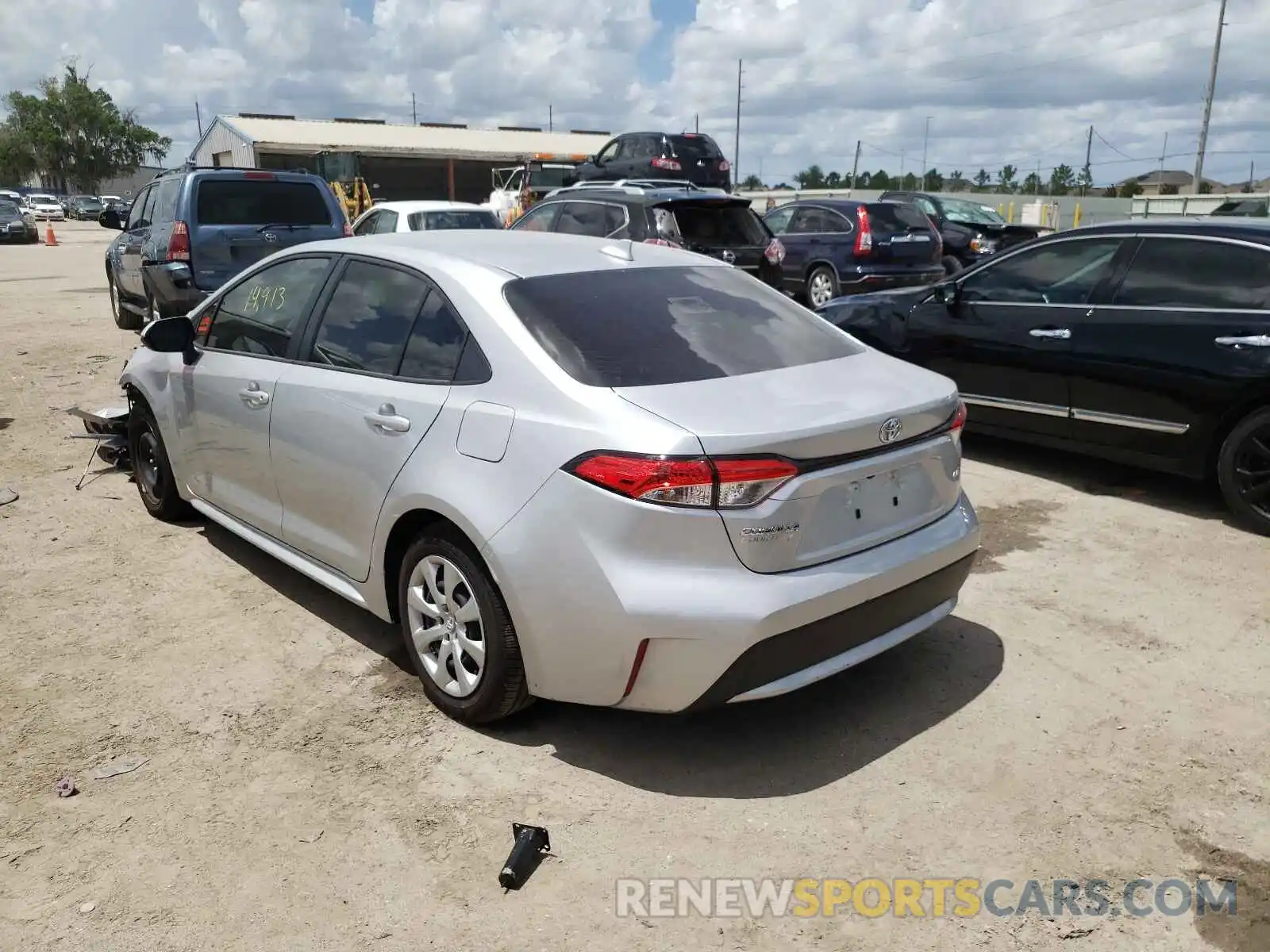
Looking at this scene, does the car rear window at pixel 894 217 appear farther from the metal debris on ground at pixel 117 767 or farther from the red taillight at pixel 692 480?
the metal debris on ground at pixel 117 767

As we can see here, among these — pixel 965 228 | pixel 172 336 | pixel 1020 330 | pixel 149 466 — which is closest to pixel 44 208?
pixel 965 228

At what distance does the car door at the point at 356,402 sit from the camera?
3613 mm

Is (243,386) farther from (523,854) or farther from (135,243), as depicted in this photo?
(135,243)

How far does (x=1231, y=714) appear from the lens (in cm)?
367

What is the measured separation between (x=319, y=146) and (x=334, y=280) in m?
39.0

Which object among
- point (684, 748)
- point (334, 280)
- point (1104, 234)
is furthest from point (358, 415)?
point (1104, 234)

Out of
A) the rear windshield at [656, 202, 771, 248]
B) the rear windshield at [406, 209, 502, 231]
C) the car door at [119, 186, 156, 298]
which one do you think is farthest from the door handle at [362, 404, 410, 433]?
the rear windshield at [406, 209, 502, 231]

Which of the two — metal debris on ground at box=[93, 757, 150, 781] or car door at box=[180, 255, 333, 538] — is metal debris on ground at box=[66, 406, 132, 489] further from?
metal debris on ground at box=[93, 757, 150, 781]

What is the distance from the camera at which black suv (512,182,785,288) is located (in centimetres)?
1088

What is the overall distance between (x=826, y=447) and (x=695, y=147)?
60.9ft

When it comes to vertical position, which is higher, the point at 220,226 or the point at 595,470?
the point at 220,226

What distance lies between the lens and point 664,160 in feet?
64.5

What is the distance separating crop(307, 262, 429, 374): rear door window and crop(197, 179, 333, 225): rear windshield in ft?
21.0

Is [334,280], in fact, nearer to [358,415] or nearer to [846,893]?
[358,415]
